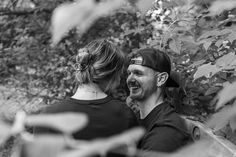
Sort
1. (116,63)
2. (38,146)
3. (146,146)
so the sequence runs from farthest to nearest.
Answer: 1. (116,63)
2. (146,146)
3. (38,146)

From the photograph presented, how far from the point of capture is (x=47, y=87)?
5.91m

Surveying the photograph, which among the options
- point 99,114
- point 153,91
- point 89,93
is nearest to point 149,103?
point 153,91

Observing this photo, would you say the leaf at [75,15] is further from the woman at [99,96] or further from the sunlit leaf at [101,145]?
the woman at [99,96]

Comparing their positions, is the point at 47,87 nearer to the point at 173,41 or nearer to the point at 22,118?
the point at 173,41

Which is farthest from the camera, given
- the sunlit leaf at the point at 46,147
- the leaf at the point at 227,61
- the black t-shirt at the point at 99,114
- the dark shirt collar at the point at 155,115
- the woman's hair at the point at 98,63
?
the dark shirt collar at the point at 155,115

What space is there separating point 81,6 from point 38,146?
222 millimetres

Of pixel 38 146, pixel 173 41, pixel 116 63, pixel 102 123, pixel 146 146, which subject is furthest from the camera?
pixel 173 41

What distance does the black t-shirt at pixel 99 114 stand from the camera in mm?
2326

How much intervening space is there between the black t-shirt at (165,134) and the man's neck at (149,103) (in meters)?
0.16

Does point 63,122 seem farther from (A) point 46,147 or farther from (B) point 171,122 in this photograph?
(B) point 171,122

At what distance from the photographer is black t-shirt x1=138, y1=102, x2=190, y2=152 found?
2.52 m

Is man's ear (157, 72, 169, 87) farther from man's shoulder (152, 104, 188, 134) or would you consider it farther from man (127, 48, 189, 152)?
man's shoulder (152, 104, 188, 134)

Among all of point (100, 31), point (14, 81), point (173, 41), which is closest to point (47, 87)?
point (14, 81)

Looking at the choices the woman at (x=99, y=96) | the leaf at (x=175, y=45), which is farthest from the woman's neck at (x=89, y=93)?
the leaf at (x=175, y=45)
